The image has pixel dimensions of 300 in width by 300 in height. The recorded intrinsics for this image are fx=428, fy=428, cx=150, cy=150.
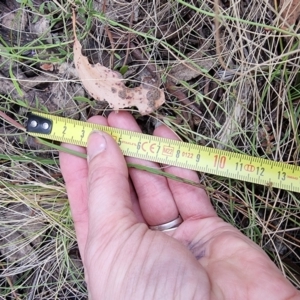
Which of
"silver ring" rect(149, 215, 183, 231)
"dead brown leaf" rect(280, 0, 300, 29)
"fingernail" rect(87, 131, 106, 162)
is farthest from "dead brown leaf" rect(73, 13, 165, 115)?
"dead brown leaf" rect(280, 0, 300, 29)

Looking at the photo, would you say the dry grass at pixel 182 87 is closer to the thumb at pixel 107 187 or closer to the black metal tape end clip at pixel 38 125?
the black metal tape end clip at pixel 38 125

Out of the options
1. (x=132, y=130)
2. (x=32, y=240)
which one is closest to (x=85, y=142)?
(x=132, y=130)

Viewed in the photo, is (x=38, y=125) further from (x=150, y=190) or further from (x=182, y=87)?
(x=182, y=87)

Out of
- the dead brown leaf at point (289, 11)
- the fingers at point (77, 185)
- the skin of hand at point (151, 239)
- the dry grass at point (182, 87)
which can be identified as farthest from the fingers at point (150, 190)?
the dead brown leaf at point (289, 11)

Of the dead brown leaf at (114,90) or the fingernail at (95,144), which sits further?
Answer: the dead brown leaf at (114,90)

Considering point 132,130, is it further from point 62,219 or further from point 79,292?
point 79,292

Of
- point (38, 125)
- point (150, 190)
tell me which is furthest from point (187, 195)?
point (38, 125)
